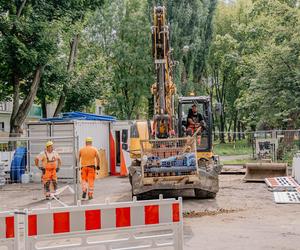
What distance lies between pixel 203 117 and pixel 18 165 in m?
8.34

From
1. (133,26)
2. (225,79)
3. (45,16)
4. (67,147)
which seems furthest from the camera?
(225,79)

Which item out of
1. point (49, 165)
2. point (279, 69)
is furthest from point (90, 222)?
point (279, 69)

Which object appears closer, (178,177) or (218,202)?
(178,177)

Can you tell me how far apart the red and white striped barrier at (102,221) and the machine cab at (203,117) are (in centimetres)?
906

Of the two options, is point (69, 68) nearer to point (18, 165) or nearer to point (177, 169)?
point (18, 165)

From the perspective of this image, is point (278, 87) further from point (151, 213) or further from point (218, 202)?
point (151, 213)

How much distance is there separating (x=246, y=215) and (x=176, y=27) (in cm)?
3113

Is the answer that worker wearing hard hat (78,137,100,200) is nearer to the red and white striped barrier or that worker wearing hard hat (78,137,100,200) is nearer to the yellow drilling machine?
the yellow drilling machine

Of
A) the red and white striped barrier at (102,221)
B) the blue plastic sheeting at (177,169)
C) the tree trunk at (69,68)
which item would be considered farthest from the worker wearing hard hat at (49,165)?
the tree trunk at (69,68)

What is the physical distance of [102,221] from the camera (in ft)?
17.5

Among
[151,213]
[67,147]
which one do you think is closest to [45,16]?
[67,147]

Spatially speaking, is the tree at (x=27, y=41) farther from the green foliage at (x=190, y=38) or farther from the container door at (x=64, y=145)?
the green foliage at (x=190, y=38)

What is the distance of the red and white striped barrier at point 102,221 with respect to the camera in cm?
516

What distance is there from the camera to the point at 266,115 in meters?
26.3
